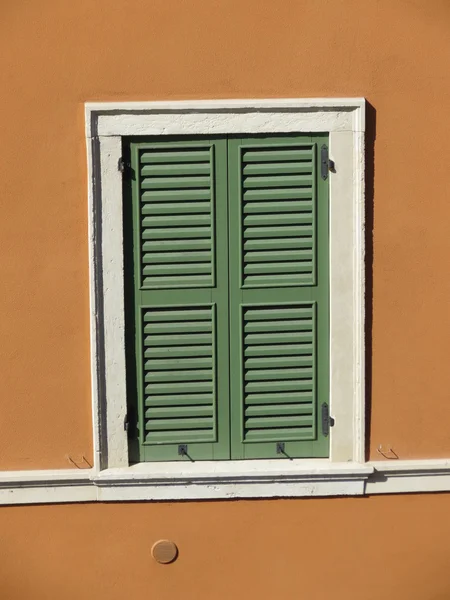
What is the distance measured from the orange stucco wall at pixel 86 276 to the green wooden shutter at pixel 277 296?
0.30 m

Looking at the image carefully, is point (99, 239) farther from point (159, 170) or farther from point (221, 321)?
point (221, 321)

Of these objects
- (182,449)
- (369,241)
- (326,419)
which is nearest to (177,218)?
(369,241)

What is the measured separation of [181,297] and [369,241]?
44.4 inches

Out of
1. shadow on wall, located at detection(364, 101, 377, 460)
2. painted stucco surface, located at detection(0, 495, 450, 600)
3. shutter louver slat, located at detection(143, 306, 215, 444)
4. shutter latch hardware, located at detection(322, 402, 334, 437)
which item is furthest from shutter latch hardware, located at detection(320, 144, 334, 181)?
painted stucco surface, located at detection(0, 495, 450, 600)

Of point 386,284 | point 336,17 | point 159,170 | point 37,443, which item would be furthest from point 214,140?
point 37,443

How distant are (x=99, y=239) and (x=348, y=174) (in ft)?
4.79

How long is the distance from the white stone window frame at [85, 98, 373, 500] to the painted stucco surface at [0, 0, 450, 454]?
87mm

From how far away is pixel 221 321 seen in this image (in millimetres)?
4246

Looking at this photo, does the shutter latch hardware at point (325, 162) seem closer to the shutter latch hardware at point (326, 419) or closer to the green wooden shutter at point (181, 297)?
the green wooden shutter at point (181, 297)

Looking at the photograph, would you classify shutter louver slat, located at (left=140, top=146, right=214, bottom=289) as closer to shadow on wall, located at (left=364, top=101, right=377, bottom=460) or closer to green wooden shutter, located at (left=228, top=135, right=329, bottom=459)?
green wooden shutter, located at (left=228, top=135, right=329, bottom=459)

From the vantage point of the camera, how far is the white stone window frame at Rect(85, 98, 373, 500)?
407 centimetres

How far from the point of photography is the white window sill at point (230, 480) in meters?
4.23

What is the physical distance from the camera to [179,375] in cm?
427

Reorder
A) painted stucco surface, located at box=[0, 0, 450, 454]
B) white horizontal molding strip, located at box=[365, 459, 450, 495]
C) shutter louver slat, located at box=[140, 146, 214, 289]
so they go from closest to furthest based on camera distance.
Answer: painted stucco surface, located at box=[0, 0, 450, 454], shutter louver slat, located at box=[140, 146, 214, 289], white horizontal molding strip, located at box=[365, 459, 450, 495]
